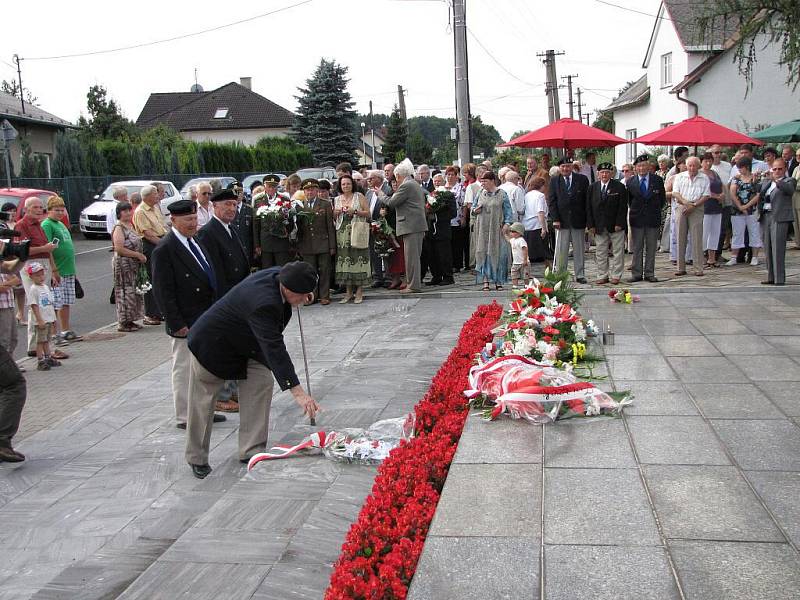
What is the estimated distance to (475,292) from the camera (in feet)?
42.7

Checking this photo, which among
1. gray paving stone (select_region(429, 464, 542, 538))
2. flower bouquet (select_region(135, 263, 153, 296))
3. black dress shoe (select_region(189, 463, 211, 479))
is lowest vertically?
black dress shoe (select_region(189, 463, 211, 479))

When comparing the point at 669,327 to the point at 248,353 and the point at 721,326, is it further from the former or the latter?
the point at 248,353

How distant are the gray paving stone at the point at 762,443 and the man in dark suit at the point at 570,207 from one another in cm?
761

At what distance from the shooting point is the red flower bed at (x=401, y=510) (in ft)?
11.3

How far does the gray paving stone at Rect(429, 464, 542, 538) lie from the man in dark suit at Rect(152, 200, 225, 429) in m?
2.99

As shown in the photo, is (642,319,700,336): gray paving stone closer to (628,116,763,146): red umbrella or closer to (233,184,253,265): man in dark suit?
(628,116,763,146): red umbrella

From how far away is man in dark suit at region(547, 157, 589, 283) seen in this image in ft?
42.5

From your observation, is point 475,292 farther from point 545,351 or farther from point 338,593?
point 338,593

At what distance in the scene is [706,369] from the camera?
6.96m

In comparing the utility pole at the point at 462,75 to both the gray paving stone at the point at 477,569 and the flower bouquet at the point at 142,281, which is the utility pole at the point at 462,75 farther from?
the gray paving stone at the point at 477,569

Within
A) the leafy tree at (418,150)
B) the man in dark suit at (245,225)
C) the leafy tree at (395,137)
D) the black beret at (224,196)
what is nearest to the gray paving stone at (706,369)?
the black beret at (224,196)

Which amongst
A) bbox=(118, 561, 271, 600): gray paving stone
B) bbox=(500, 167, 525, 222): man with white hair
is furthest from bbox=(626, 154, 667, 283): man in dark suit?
bbox=(118, 561, 271, 600): gray paving stone

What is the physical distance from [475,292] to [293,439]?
23.1 ft

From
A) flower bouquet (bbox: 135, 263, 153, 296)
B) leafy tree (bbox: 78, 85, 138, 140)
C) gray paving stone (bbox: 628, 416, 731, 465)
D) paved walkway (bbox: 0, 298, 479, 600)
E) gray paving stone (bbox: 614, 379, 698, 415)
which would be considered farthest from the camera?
leafy tree (bbox: 78, 85, 138, 140)
